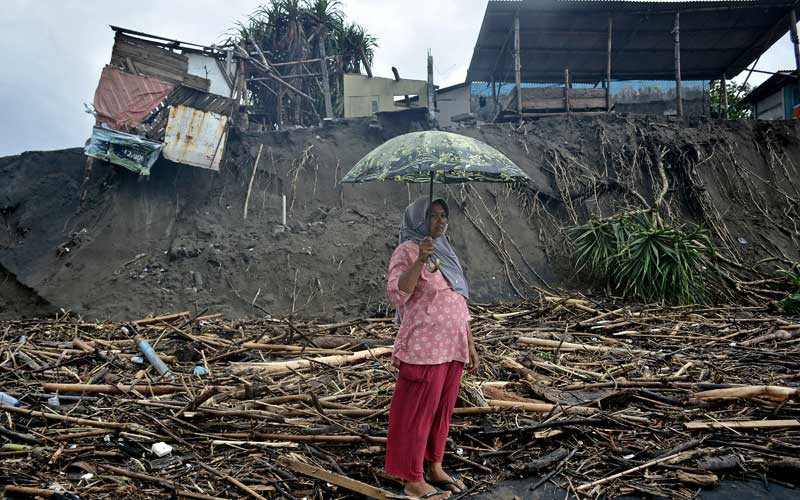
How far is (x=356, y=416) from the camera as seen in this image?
3.85 metres

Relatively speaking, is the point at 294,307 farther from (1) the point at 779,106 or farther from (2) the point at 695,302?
(1) the point at 779,106

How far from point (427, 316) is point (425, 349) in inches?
7.1

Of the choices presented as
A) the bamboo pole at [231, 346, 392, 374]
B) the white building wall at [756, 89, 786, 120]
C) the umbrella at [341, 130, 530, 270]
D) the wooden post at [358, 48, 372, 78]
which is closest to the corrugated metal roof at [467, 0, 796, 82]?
the white building wall at [756, 89, 786, 120]

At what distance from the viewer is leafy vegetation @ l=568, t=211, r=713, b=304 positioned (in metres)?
9.21

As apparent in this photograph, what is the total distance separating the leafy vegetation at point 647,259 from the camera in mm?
9211

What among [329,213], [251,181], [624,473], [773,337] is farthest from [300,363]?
[251,181]

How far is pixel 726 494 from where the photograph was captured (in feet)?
9.72

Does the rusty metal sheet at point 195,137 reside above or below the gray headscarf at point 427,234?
above

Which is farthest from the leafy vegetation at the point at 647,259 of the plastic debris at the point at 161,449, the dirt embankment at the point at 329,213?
the plastic debris at the point at 161,449

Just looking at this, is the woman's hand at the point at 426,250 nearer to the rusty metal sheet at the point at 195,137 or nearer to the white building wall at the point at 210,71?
the rusty metal sheet at the point at 195,137

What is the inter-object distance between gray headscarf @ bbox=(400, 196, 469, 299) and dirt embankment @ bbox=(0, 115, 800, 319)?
22.1ft

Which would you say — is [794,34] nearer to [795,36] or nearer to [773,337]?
[795,36]

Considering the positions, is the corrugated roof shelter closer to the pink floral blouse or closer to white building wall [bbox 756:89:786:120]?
white building wall [bbox 756:89:786:120]

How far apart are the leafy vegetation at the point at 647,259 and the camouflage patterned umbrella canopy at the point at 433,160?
704cm
